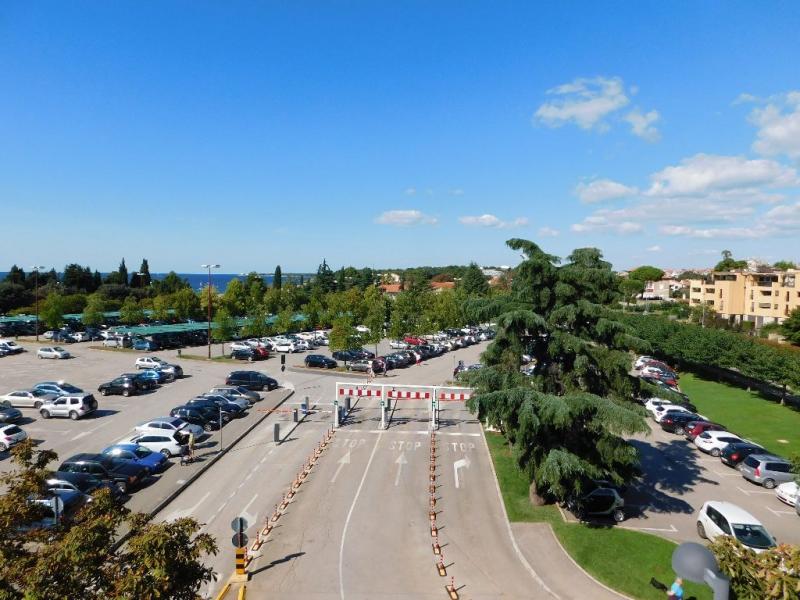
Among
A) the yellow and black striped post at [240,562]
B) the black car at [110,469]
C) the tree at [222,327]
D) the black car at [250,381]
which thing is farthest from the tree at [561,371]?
the tree at [222,327]

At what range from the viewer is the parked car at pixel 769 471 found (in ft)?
80.3

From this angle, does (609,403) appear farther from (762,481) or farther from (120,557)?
(120,557)

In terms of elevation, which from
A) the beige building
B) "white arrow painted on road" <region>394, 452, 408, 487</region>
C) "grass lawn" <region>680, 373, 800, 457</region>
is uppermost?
the beige building

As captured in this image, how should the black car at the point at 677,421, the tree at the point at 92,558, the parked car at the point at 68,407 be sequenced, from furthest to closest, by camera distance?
1. the black car at the point at 677,421
2. the parked car at the point at 68,407
3. the tree at the point at 92,558

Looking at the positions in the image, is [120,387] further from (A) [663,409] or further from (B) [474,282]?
(B) [474,282]

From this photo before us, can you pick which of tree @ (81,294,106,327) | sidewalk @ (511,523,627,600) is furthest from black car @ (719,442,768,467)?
tree @ (81,294,106,327)

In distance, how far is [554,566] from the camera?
16.9m

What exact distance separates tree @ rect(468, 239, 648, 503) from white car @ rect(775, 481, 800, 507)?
27.4 ft

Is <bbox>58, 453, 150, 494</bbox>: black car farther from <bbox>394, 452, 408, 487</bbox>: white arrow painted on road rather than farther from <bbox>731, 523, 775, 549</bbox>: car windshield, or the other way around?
<bbox>731, 523, 775, 549</bbox>: car windshield

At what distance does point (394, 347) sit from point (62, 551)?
191 ft

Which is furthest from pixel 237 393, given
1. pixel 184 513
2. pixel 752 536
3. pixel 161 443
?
pixel 752 536

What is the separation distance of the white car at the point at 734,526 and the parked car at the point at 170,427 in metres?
24.3

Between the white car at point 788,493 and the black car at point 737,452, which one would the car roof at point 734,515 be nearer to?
the white car at point 788,493

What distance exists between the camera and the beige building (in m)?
75.1
